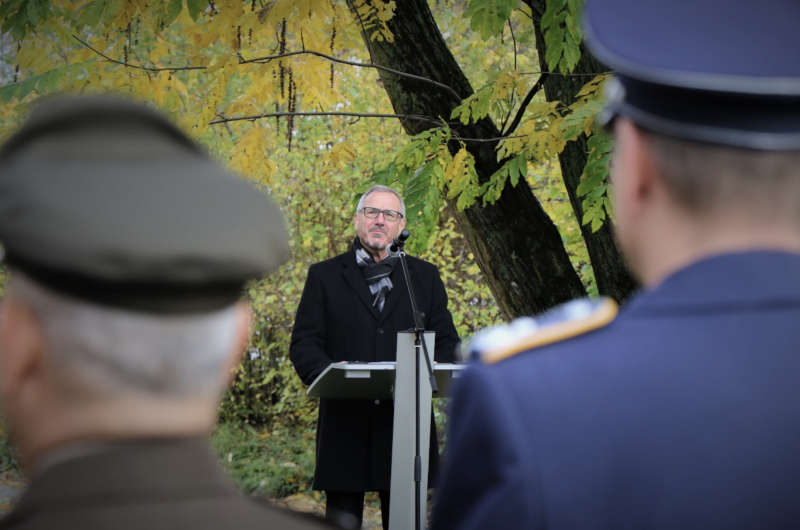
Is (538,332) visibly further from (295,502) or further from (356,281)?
(295,502)

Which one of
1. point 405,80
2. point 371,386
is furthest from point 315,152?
point 371,386

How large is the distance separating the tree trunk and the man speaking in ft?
3.05

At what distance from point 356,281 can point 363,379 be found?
1259mm

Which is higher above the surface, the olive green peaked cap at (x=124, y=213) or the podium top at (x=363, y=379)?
the olive green peaked cap at (x=124, y=213)

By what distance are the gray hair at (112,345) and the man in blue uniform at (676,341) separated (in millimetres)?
370

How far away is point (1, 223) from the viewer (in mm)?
995

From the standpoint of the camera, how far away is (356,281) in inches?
213

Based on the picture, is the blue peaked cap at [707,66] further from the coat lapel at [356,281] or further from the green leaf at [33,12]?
the coat lapel at [356,281]

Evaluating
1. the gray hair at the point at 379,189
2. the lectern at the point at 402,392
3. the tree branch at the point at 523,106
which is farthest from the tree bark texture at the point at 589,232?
the lectern at the point at 402,392

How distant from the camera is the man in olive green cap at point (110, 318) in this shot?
97 cm

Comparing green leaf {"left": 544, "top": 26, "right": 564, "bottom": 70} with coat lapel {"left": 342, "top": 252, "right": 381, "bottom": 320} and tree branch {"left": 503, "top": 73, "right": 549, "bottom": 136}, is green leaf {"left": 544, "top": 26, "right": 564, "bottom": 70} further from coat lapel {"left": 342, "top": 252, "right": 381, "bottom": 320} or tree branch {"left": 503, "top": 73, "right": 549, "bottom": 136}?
coat lapel {"left": 342, "top": 252, "right": 381, "bottom": 320}

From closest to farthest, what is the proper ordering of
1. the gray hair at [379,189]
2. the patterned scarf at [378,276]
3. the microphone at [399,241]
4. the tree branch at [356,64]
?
the microphone at [399,241] → the tree branch at [356,64] → the patterned scarf at [378,276] → the gray hair at [379,189]

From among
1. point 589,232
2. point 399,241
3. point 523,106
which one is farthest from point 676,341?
point 589,232

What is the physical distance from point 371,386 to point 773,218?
3358mm
